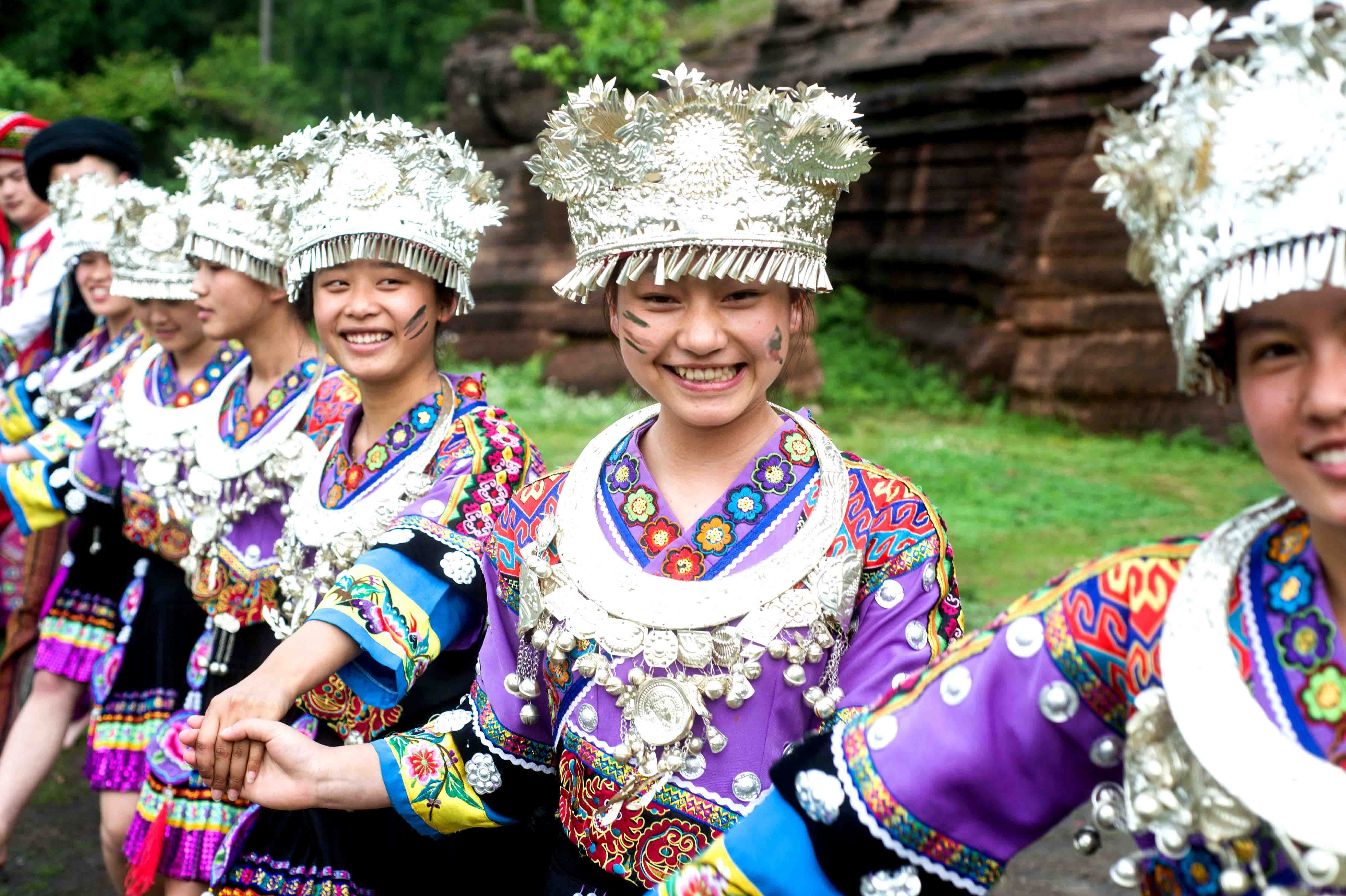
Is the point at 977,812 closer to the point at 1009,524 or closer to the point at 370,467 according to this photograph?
the point at 370,467

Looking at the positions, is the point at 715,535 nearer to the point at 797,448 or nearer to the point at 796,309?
the point at 797,448

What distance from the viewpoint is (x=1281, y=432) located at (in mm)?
1226

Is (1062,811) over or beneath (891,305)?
beneath

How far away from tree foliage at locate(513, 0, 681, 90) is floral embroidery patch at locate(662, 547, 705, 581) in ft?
41.2

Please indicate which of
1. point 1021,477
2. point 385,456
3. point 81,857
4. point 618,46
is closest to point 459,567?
point 385,456

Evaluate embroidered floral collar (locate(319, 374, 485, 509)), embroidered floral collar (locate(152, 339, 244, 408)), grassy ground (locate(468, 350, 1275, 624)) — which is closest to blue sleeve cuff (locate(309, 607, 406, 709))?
embroidered floral collar (locate(319, 374, 485, 509))

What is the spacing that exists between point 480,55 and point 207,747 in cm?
1612

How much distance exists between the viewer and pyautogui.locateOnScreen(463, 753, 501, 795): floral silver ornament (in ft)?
7.27

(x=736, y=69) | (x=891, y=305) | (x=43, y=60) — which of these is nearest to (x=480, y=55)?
(x=736, y=69)

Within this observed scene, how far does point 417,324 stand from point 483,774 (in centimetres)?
106

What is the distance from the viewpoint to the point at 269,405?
338cm

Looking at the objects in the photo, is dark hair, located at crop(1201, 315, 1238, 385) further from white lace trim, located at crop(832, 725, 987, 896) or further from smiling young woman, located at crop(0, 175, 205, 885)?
smiling young woman, located at crop(0, 175, 205, 885)

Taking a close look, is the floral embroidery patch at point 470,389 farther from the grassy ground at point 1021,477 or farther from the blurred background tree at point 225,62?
the blurred background tree at point 225,62

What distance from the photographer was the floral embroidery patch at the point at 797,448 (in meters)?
2.14
